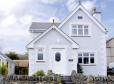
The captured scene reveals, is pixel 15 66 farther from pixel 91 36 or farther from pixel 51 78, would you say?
pixel 51 78

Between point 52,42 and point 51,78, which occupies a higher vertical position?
point 52,42

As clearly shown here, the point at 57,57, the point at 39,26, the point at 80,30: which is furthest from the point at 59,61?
the point at 39,26

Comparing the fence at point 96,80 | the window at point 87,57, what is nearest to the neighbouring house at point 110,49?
the window at point 87,57

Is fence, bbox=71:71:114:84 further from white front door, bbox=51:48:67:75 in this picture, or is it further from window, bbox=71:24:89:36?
window, bbox=71:24:89:36

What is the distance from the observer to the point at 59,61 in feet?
114

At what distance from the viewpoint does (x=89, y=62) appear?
36.5 meters

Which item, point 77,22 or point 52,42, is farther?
point 77,22

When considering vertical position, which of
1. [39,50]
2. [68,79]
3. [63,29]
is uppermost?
[63,29]

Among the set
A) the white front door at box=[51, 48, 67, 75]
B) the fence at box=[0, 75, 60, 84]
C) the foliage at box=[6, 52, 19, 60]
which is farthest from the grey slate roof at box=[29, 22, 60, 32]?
the foliage at box=[6, 52, 19, 60]

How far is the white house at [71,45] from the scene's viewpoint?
34.5 meters

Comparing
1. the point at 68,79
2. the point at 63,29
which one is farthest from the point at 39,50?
the point at 68,79

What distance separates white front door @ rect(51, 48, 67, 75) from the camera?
113 feet

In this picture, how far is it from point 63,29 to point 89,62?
4.85m

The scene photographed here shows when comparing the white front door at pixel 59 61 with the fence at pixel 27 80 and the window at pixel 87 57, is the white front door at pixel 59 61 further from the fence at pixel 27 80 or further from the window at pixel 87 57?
the fence at pixel 27 80
